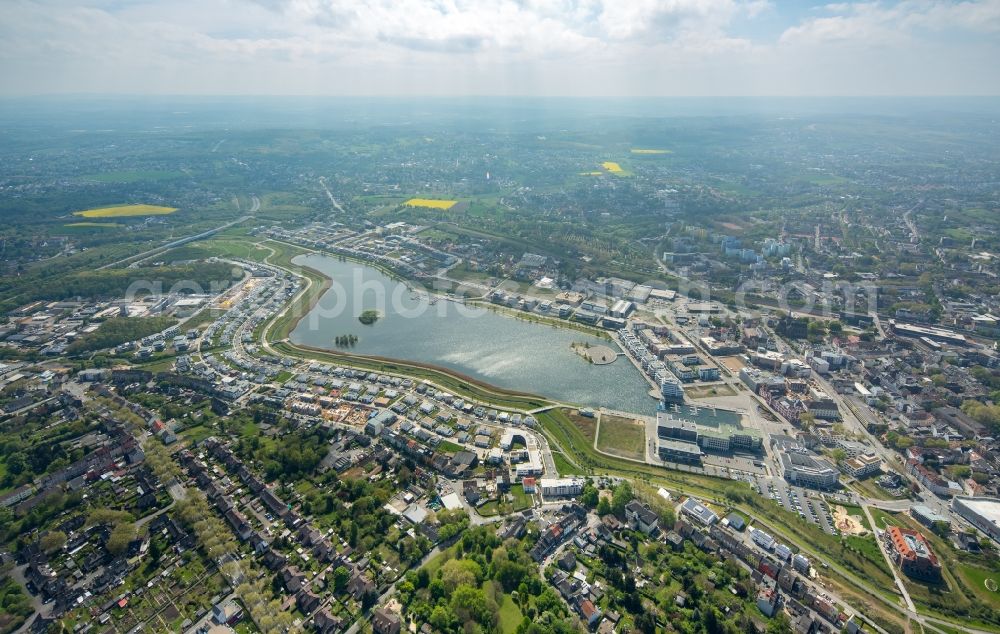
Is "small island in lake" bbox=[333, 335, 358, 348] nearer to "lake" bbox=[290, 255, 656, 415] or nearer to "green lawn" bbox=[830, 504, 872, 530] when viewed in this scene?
"lake" bbox=[290, 255, 656, 415]

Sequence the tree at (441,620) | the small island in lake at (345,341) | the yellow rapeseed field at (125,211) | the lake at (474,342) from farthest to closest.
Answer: the yellow rapeseed field at (125,211)
the small island in lake at (345,341)
the lake at (474,342)
the tree at (441,620)

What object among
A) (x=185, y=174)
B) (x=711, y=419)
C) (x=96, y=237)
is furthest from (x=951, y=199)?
(x=185, y=174)

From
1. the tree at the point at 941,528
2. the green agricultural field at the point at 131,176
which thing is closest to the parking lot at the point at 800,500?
the tree at the point at 941,528

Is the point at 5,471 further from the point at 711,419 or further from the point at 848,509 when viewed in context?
the point at 848,509

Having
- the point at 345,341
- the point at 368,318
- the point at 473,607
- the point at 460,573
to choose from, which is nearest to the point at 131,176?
the point at 368,318

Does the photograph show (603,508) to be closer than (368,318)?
Yes

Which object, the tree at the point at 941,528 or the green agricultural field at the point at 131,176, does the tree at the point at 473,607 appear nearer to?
the tree at the point at 941,528

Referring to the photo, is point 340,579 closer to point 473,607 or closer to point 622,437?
point 473,607
